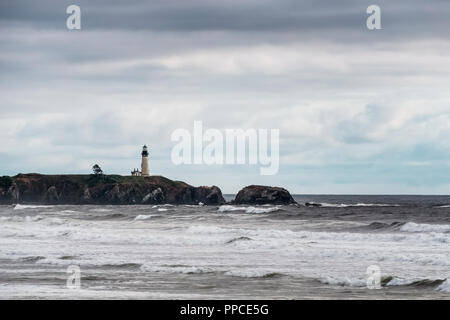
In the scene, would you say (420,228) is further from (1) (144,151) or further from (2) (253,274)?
(1) (144,151)

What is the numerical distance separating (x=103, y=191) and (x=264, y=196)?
114 feet

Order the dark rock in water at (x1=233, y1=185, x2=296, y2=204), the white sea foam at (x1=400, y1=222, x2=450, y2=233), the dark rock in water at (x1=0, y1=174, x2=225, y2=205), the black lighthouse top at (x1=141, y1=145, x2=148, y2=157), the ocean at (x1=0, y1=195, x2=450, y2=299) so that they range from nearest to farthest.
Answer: the ocean at (x1=0, y1=195, x2=450, y2=299) < the white sea foam at (x1=400, y1=222, x2=450, y2=233) < the dark rock in water at (x1=233, y1=185, x2=296, y2=204) < the dark rock in water at (x1=0, y1=174, x2=225, y2=205) < the black lighthouse top at (x1=141, y1=145, x2=148, y2=157)

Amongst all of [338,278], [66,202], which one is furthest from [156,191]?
[338,278]

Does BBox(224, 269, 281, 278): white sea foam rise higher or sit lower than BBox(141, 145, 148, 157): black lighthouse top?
lower

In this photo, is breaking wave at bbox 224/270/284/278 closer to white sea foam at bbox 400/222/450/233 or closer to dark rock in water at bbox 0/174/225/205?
white sea foam at bbox 400/222/450/233

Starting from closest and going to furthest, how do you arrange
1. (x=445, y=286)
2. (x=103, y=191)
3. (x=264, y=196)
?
(x=445, y=286)
(x=264, y=196)
(x=103, y=191)

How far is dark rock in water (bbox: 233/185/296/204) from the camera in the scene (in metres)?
132

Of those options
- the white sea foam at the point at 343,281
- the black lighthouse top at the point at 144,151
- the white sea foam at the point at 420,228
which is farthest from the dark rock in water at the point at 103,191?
the white sea foam at the point at 343,281

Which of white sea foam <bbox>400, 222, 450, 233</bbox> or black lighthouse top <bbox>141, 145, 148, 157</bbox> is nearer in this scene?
white sea foam <bbox>400, 222, 450, 233</bbox>

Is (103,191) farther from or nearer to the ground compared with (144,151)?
nearer to the ground

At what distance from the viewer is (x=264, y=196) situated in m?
133

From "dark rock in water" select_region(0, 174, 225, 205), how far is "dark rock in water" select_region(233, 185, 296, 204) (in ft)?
38.8

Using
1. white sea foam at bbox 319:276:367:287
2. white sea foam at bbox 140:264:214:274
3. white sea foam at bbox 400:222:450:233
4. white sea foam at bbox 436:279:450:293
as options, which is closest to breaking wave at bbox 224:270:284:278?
white sea foam at bbox 140:264:214:274

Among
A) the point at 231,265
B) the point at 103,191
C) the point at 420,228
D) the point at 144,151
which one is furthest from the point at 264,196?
the point at 231,265
